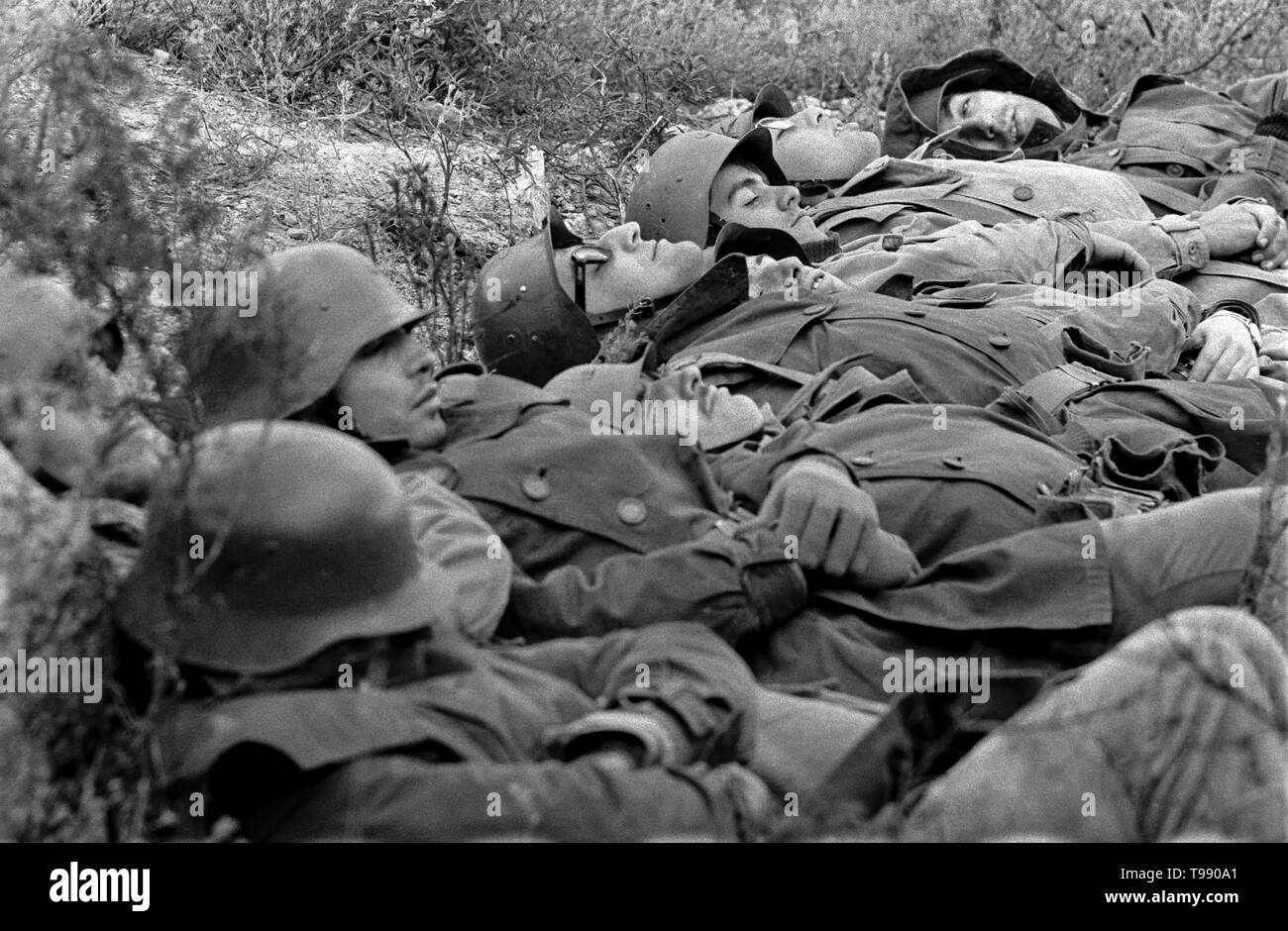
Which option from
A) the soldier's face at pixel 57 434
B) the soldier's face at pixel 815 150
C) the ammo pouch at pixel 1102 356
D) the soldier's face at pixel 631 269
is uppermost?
the soldier's face at pixel 815 150

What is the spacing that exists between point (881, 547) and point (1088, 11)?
7157mm

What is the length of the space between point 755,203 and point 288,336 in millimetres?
3042

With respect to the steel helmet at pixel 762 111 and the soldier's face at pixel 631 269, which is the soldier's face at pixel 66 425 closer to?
the soldier's face at pixel 631 269

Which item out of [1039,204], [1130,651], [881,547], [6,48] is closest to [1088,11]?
[1039,204]

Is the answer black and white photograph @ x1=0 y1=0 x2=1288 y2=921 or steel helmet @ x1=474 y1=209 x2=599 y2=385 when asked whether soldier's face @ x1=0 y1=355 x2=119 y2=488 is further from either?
steel helmet @ x1=474 y1=209 x2=599 y2=385

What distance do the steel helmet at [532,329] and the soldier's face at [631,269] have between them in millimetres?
146

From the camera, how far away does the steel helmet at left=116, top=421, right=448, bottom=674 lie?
2871mm

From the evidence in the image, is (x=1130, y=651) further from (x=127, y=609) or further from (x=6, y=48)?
(x=6, y=48)

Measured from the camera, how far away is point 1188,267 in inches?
272

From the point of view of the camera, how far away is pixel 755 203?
255 inches

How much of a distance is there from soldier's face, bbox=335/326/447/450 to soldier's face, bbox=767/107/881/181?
3.91 m

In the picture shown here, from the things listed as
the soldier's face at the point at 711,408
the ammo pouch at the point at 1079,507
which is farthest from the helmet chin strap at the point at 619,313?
the ammo pouch at the point at 1079,507

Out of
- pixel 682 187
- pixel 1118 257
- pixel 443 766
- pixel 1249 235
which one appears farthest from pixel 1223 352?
pixel 443 766

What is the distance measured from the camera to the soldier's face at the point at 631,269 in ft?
18.1
